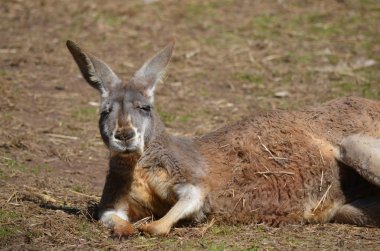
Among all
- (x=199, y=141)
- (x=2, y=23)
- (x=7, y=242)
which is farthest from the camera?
(x=2, y=23)

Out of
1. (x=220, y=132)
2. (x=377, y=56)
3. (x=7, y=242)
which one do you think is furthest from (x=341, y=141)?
(x=377, y=56)

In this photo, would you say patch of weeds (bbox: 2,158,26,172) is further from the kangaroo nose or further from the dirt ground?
the kangaroo nose

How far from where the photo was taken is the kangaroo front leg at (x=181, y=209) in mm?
5453

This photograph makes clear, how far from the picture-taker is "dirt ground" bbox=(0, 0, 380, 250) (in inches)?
220

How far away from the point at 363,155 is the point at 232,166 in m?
1.05

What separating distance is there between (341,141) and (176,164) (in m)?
1.40

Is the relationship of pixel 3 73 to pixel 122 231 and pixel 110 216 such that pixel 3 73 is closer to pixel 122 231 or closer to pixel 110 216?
pixel 110 216

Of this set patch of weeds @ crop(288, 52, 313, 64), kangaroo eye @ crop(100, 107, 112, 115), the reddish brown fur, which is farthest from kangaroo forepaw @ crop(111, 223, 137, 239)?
patch of weeds @ crop(288, 52, 313, 64)

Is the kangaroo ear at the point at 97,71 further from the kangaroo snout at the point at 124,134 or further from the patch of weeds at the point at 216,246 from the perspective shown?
the patch of weeds at the point at 216,246

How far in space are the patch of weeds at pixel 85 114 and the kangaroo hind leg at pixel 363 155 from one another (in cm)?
386

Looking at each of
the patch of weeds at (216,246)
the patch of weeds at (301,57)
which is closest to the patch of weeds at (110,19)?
the patch of weeds at (301,57)

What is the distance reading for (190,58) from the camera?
10969mm

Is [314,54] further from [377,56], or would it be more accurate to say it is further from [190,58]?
[190,58]

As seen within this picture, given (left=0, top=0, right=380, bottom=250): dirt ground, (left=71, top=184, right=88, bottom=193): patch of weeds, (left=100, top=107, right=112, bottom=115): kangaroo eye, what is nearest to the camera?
(left=0, top=0, right=380, bottom=250): dirt ground
